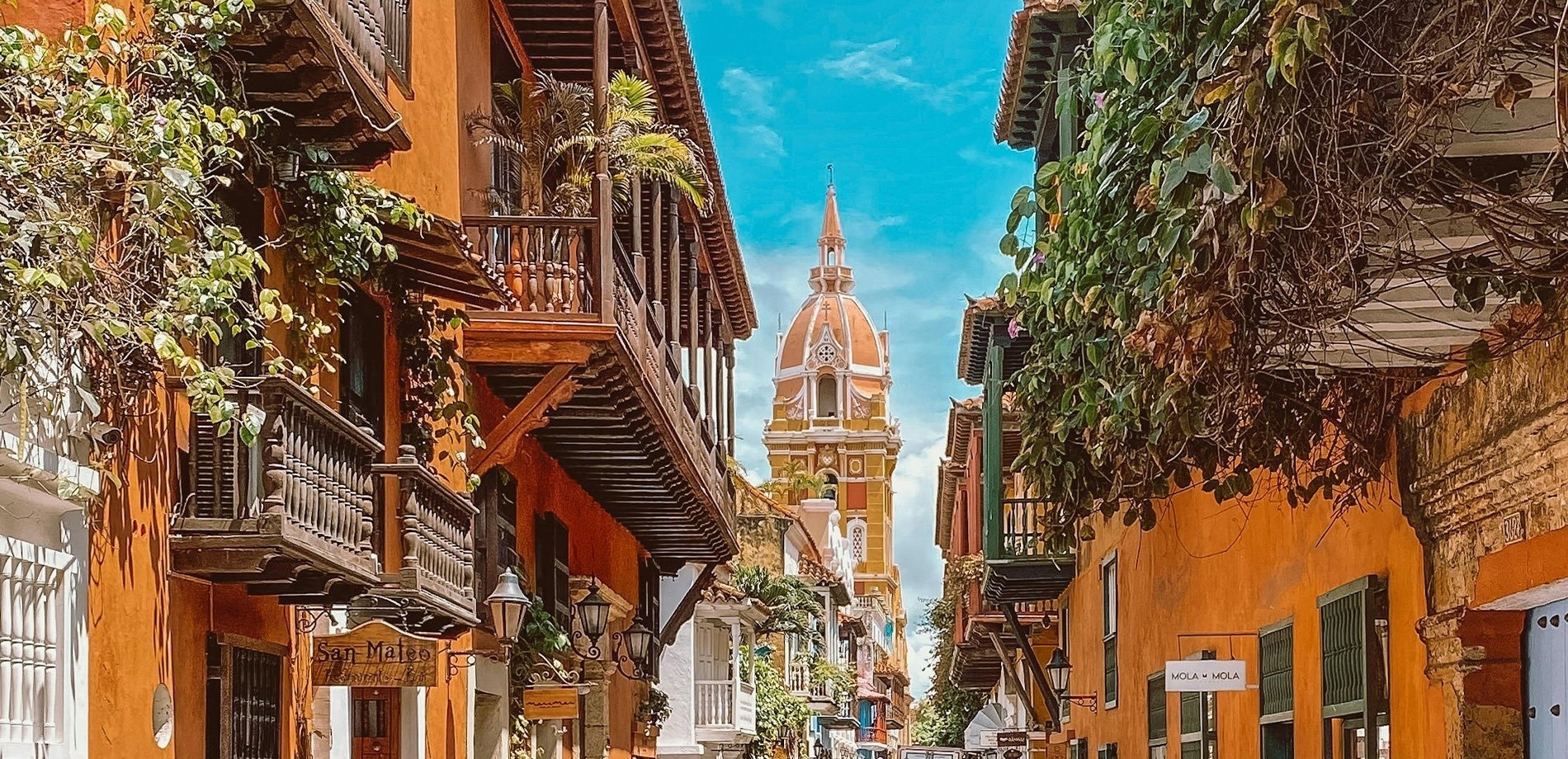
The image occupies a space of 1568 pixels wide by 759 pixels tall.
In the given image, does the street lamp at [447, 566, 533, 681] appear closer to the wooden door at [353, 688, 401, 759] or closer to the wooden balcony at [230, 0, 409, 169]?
the wooden door at [353, 688, 401, 759]

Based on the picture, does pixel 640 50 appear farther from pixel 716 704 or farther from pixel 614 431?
pixel 716 704

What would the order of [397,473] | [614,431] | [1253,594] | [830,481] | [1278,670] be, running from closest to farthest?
[397,473] < [1278,670] < [1253,594] < [614,431] < [830,481]

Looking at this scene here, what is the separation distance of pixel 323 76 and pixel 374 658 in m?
3.86

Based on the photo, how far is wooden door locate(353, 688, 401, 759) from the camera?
41.0 ft

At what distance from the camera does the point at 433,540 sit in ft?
34.1

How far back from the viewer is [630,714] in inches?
922

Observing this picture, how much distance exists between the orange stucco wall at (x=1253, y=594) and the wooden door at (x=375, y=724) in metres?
5.55

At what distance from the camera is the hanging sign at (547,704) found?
51.3ft

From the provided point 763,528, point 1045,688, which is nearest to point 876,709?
point 763,528

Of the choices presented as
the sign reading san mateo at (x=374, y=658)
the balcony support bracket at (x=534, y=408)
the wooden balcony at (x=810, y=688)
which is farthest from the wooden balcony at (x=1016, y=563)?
the wooden balcony at (x=810, y=688)

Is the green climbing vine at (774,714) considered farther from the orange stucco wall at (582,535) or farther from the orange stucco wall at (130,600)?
the orange stucco wall at (130,600)

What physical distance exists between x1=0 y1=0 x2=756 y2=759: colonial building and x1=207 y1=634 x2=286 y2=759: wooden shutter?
2 cm

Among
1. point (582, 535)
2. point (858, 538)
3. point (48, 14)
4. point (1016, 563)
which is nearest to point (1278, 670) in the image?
point (48, 14)

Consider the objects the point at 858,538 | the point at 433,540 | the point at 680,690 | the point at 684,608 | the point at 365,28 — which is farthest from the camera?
the point at 858,538
